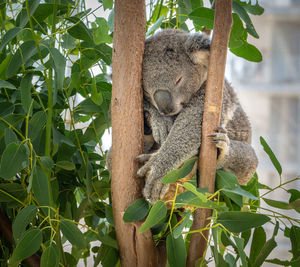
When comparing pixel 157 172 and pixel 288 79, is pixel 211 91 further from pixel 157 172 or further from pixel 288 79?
pixel 288 79

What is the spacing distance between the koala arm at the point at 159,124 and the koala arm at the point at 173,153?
71mm

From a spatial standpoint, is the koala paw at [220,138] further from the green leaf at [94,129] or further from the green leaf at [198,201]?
the green leaf at [94,129]

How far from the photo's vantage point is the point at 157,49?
1.31m

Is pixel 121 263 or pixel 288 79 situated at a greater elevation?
pixel 288 79

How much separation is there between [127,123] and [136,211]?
0.79ft

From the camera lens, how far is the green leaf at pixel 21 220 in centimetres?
102

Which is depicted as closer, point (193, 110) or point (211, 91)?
point (211, 91)

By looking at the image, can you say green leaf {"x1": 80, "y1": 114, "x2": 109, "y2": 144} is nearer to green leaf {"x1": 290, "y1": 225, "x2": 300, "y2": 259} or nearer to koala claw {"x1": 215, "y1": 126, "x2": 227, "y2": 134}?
koala claw {"x1": 215, "y1": 126, "x2": 227, "y2": 134}

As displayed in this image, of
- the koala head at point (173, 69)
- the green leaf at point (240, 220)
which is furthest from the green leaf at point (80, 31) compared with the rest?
the green leaf at point (240, 220)

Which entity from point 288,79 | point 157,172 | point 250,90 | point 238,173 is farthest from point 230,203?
point 288,79

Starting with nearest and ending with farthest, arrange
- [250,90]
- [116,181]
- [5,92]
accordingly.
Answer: [116,181], [5,92], [250,90]

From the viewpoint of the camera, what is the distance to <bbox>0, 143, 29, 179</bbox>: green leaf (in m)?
0.97

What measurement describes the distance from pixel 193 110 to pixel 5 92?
59 centimetres

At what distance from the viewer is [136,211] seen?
1053mm
